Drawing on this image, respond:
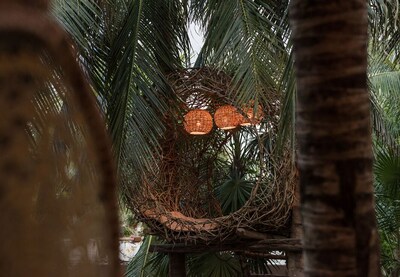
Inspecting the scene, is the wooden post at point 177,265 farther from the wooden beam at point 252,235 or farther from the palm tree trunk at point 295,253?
the palm tree trunk at point 295,253

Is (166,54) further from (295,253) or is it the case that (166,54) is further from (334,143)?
(334,143)

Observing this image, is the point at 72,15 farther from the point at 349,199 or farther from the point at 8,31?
the point at 8,31

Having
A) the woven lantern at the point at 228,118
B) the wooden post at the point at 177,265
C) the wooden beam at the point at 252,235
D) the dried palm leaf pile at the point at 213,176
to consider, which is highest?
the woven lantern at the point at 228,118

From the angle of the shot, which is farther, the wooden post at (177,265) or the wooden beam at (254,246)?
the wooden post at (177,265)

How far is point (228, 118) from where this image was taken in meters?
5.89

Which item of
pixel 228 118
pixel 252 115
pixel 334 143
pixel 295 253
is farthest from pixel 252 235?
pixel 334 143

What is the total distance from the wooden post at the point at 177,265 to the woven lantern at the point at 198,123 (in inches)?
43.8

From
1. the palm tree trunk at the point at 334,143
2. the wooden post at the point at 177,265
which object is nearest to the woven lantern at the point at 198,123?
the wooden post at the point at 177,265

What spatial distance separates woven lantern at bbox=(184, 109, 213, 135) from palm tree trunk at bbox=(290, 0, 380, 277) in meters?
4.65

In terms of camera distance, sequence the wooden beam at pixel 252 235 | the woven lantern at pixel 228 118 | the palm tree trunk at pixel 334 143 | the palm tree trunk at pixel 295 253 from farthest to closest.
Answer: the woven lantern at pixel 228 118 → the palm tree trunk at pixel 295 253 → the wooden beam at pixel 252 235 → the palm tree trunk at pixel 334 143

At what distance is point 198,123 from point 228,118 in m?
0.26

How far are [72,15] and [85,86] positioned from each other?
387 cm

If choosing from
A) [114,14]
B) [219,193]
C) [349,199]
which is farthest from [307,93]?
[219,193]

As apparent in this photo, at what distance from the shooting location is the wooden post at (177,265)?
6137 mm
